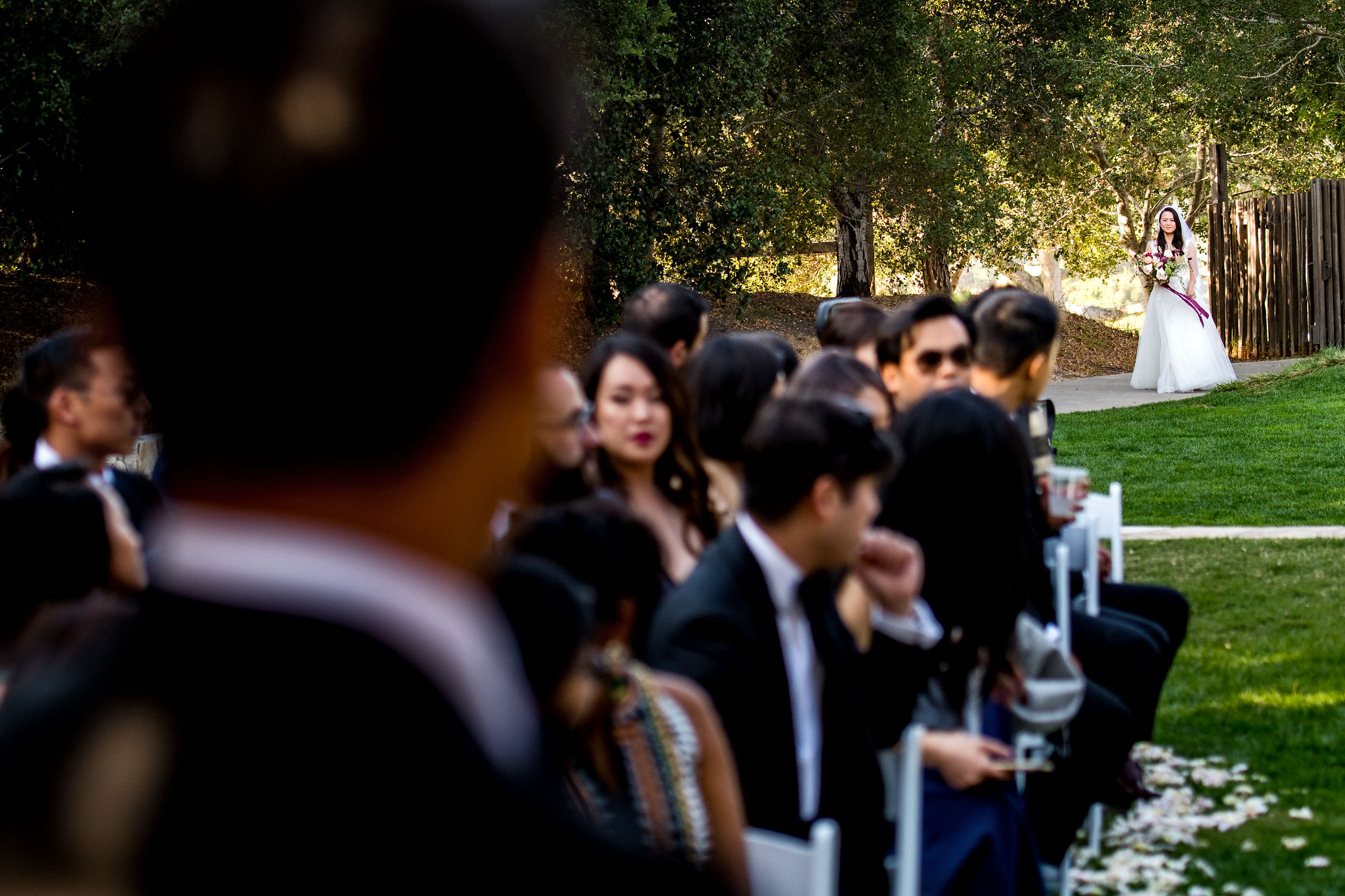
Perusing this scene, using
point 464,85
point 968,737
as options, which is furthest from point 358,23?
point 968,737

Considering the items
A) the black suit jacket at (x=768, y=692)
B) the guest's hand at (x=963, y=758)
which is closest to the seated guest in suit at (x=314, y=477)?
the black suit jacket at (x=768, y=692)

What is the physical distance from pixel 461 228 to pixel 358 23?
0.11 m

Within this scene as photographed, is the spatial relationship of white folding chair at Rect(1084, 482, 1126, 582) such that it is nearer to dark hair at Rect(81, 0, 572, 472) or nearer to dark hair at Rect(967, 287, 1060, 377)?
dark hair at Rect(967, 287, 1060, 377)

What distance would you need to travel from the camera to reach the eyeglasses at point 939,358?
206 inches

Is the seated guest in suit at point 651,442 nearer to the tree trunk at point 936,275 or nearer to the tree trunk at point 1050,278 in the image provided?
the tree trunk at point 936,275

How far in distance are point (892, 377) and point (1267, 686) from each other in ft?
8.09

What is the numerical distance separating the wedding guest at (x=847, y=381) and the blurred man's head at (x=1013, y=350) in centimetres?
97

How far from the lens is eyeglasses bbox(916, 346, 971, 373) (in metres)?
5.23

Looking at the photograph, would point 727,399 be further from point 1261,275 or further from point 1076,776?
point 1261,275

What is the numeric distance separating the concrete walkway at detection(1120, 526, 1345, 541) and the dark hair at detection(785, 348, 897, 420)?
5.72m

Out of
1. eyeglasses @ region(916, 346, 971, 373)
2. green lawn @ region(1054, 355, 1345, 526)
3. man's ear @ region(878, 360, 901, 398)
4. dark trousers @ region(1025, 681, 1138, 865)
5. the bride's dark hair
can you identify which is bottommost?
dark trousers @ region(1025, 681, 1138, 865)

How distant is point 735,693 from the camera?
8.68 ft

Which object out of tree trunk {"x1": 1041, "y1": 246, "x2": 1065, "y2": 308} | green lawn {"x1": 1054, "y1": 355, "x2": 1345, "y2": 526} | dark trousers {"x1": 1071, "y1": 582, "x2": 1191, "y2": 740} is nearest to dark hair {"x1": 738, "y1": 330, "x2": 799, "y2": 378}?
dark trousers {"x1": 1071, "y1": 582, "x2": 1191, "y2": 740}

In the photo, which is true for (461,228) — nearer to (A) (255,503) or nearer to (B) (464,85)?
(B) (464,85)
